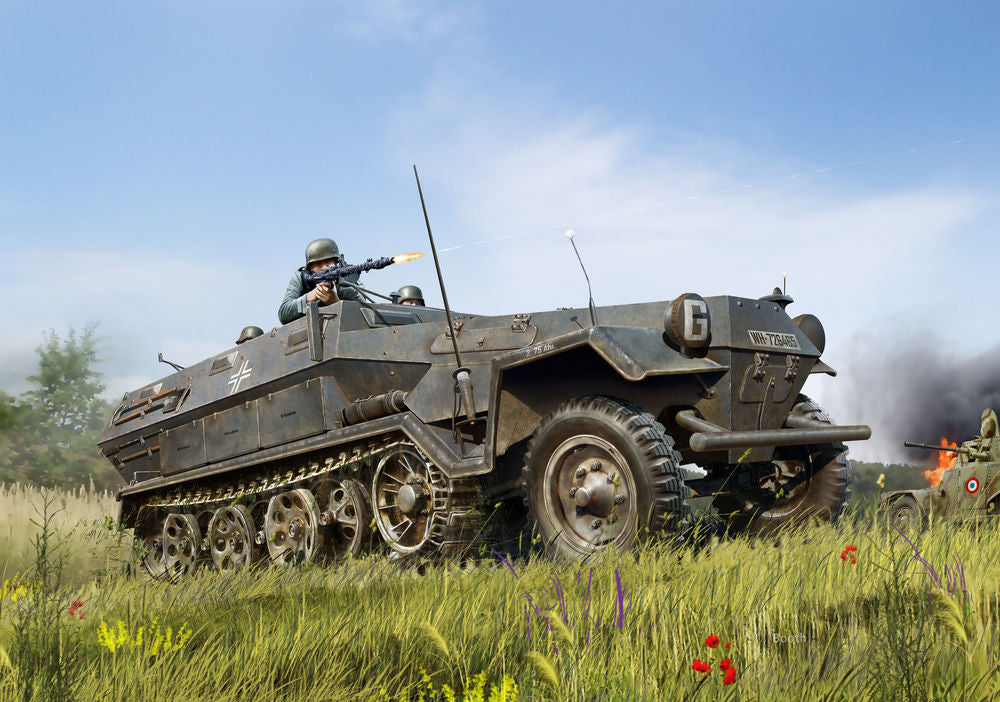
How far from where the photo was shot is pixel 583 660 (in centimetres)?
274

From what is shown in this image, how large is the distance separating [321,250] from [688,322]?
467cm

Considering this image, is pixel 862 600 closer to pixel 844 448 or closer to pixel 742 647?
pixel 742 647

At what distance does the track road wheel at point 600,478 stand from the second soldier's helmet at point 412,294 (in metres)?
5.58

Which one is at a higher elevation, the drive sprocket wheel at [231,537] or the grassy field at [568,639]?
the grassy field at [568,639]

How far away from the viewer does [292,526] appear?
8.38 metres

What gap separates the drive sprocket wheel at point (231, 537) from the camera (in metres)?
8.97

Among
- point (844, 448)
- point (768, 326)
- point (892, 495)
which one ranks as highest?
point (768, 326)

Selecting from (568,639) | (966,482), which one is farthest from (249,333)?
(966,482)

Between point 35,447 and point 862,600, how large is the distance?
27829 millimetres

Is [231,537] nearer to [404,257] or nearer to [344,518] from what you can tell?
[344,518]

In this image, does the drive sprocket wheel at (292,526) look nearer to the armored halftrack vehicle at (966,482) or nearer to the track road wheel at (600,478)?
the track road wheel at (600,478)

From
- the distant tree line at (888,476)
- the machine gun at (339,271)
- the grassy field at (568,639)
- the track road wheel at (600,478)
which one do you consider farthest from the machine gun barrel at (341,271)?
the distant tree line at (888,476)

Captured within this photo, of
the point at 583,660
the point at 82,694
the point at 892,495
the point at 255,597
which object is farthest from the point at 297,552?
the point at 892,495

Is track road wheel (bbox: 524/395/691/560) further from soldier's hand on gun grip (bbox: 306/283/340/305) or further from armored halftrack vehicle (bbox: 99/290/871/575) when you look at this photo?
soldier's hand on gun grip (bbox: 306/283/340/305)
